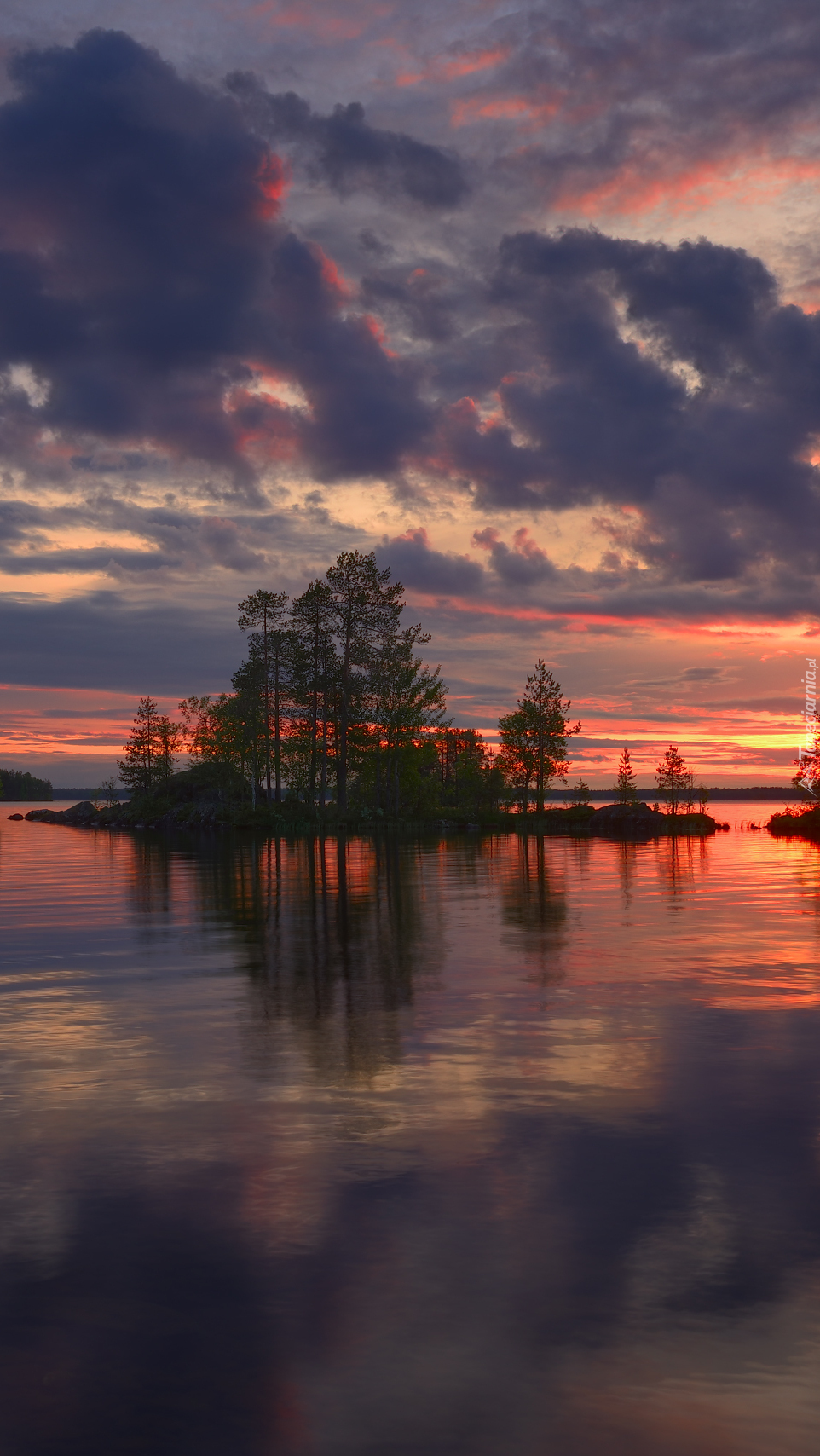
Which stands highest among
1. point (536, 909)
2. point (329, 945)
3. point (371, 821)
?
point (371, 821)

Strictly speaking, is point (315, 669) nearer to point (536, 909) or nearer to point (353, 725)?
point (353, 725)

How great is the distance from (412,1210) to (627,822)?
7779 cm

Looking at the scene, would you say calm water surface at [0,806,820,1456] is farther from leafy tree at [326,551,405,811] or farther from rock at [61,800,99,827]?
rock at [61,800,99,827]

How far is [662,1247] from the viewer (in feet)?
16.4

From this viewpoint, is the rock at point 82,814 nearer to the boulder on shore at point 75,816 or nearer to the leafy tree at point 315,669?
the boulder on shore at point 75,816

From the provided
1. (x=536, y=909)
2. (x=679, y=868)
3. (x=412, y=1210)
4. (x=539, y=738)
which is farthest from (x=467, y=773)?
(x=412, y=1210)

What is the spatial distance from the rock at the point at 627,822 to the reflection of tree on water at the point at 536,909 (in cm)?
4471

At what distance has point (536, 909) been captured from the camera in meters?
20.4

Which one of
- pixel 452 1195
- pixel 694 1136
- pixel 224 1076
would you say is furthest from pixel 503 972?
pixel 452 1195

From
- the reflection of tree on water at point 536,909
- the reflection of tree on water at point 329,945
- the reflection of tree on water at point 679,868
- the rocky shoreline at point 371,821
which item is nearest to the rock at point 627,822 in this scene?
the rocky shoreline at point 371,821

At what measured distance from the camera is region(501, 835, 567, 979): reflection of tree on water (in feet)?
48.1

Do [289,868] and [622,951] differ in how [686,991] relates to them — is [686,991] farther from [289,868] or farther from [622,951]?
[289,868]

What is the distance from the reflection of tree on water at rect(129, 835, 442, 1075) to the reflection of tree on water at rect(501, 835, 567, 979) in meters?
1.45

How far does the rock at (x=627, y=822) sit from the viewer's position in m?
80.9
